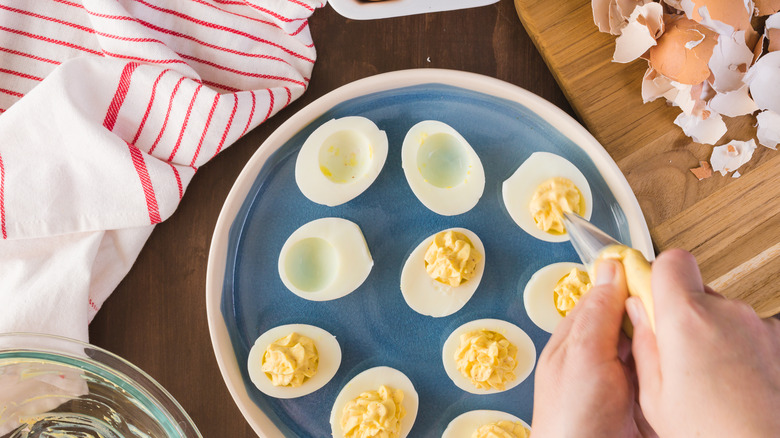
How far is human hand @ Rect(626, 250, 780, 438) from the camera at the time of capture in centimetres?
73

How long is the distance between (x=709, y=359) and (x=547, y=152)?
55 cm

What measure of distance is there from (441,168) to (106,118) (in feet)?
2.27

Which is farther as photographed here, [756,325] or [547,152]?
[547,152]

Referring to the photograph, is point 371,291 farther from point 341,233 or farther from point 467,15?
point 467,15

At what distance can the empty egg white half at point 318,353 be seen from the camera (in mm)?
1170

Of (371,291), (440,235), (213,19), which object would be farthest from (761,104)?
(213,19)

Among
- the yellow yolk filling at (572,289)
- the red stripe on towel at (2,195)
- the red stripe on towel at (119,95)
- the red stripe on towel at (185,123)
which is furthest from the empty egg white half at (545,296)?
the red stripe on towel at (2,195)

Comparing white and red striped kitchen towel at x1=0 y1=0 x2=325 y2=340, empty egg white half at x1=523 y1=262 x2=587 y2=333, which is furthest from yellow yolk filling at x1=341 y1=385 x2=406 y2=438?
white and red striped kitchen towel at x1=0 y1=0 x2=325 y2=340

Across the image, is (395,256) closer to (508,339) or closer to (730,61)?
(508,339)

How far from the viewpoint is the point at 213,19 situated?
3.99ft

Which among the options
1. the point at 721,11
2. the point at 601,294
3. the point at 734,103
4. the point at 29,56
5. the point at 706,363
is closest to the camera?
the point at 706,363

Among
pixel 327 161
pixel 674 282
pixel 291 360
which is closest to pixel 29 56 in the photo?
pixel 327 161

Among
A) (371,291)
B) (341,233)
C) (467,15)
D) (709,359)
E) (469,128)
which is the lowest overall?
(709,359)

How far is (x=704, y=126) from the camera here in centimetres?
114
